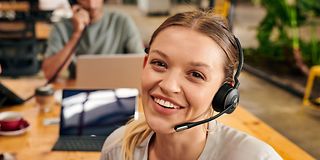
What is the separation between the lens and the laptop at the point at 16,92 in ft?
6.37

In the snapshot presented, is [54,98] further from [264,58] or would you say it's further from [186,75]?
[264,58]

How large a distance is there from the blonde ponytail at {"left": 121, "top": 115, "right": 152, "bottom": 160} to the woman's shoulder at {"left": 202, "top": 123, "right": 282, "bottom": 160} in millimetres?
184

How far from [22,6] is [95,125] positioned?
14.3 ft

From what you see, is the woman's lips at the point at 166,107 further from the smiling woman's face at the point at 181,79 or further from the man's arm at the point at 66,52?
the man's arm at the point at 66,52

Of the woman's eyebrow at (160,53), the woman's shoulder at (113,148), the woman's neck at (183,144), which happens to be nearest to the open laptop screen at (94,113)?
A: the woman's shoulder at (113,148)

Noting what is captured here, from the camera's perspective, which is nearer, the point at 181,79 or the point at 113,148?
the point at 181,79

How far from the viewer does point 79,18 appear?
2406 millimetres

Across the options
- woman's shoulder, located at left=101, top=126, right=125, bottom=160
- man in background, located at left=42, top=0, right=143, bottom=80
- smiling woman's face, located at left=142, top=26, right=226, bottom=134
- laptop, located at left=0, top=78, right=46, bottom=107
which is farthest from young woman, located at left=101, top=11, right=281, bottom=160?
man in background, located at left=42, top=0, right=143, bottom=80

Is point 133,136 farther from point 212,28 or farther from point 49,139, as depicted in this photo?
point 49,139

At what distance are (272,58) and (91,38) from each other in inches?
158

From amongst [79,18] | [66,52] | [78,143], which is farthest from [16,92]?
[78,143]

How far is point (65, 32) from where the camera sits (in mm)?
2674

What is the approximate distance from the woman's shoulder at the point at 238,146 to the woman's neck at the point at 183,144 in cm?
4

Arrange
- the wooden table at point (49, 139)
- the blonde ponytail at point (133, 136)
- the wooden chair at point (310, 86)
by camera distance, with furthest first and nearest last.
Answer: the wooden chair at point (310, 86) < the wooden table at point (49, 139) < the blonde ponytail at point (133, 136)
